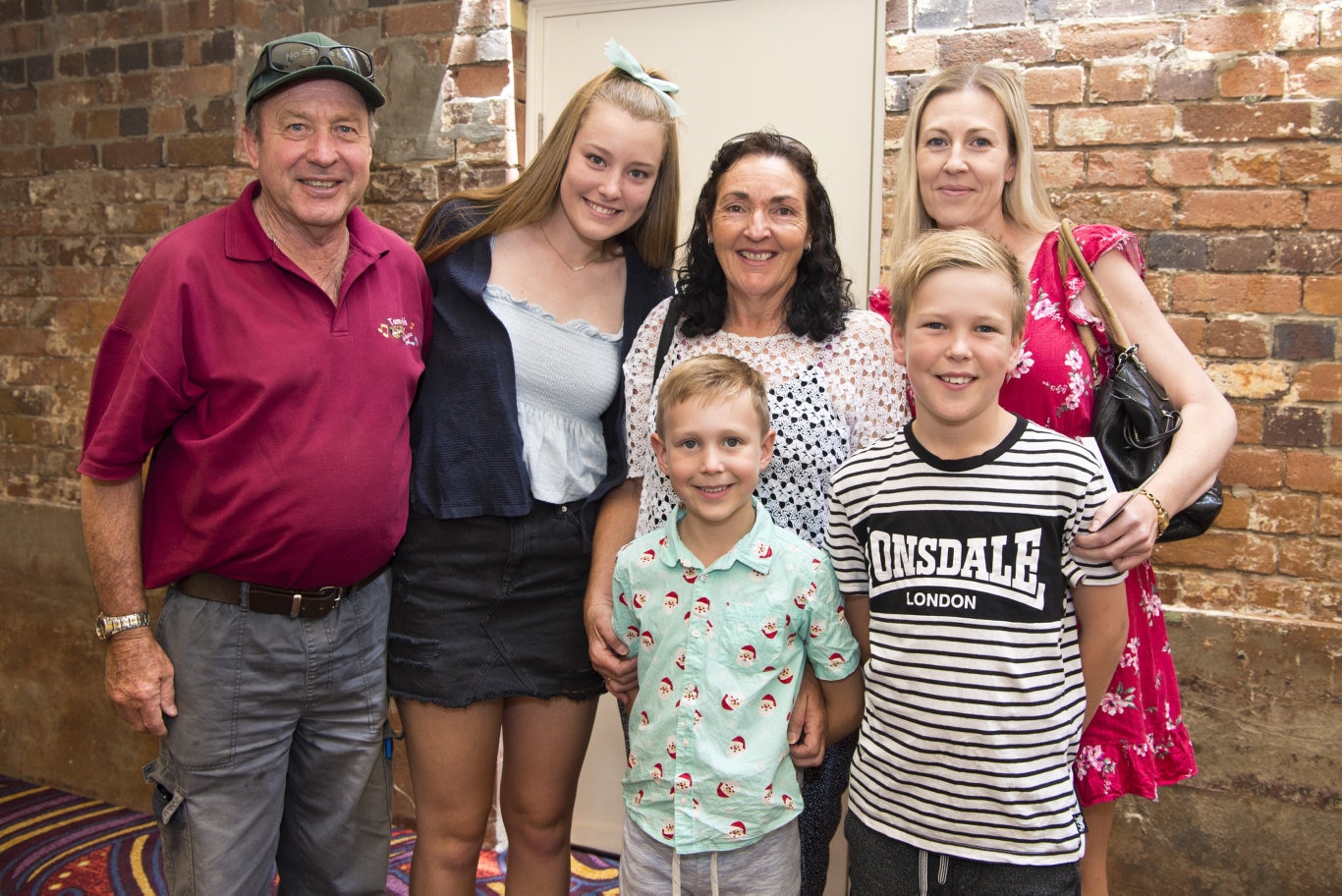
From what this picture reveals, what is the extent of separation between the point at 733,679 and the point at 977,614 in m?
0.43

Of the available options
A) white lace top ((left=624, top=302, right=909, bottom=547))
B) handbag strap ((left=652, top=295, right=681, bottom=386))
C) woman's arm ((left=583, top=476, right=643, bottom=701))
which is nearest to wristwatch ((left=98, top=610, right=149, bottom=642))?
A: woman's arm ((left=583, top=476, right=643, bottom=701))

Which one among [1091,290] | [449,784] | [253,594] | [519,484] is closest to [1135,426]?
[1091,290]

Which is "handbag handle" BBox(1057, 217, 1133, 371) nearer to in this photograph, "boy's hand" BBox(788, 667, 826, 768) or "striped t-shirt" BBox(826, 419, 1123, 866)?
"striped t-shirt" BBox(826, 419, 1123, 866)

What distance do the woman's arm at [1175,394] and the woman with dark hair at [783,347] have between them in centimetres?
40

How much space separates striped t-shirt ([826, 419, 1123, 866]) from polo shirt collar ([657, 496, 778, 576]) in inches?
8.8

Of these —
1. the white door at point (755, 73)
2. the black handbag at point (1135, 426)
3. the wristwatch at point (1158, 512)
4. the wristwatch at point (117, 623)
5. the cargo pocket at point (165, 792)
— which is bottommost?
the cargo pocket at point (165, 792)

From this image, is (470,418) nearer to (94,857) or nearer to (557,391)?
(557,391)

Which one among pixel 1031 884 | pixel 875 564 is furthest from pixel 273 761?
pixel 1031 884

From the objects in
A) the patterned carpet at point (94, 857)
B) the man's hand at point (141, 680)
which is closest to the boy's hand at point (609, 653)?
the man's hand at point (141, 680)

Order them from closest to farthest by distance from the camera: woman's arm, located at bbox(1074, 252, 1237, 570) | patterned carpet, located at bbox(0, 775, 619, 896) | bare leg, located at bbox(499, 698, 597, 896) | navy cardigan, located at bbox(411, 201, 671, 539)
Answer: woman's arm, located at bbox(1074, 252, 1237, 570) < navy cardigan, located at bbox(411, 201, 671, 539) < bare leg, located at bbox(499, 698, 597, 896) < patterned carpet, located at bbox(0, 775, 619, 896)

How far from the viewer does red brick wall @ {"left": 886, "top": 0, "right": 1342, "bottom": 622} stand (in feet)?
7.90

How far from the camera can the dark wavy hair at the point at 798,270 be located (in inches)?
77.2

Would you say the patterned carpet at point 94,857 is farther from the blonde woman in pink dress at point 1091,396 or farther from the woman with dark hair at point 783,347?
the blonde woman in pink dress at point 1091,396

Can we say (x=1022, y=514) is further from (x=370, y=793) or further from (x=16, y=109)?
(x=16, y=109)
